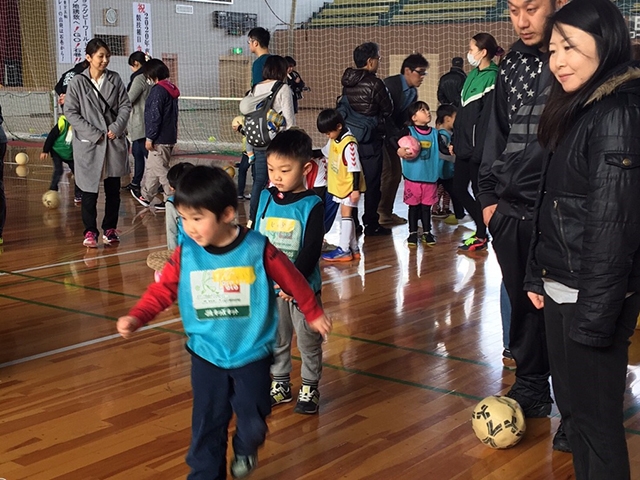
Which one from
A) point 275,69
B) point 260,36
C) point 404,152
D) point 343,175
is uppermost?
point 260,36

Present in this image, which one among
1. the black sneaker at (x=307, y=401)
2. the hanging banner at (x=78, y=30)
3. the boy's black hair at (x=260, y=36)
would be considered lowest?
the black sneaker at (x=307, y=401)

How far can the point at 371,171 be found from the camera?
755 centimetres

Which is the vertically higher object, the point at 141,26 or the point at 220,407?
the point at 141,26

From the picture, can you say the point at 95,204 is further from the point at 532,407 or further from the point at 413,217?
the point at 532,407

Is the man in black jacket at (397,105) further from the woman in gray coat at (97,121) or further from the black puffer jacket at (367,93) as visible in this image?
the woman in gray coat at (97,121)

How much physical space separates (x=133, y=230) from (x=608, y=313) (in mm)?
6324

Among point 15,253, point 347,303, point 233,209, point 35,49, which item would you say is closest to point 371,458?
point 233,209

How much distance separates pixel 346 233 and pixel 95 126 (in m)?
2.14

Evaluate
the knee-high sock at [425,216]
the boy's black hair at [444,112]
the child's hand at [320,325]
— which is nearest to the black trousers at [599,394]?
the child's hand at [320,325]

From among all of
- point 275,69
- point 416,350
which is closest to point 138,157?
point 275,69

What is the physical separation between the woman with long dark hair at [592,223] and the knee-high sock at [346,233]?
14.1 ft

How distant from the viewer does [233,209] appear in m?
2.52

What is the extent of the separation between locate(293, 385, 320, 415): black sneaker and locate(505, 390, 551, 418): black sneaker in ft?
2.68

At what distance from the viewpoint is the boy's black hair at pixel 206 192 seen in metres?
2.45
